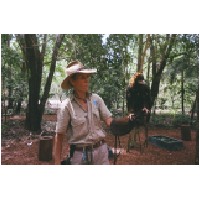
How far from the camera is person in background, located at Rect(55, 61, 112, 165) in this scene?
203 centimetres

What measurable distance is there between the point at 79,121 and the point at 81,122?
17 mm

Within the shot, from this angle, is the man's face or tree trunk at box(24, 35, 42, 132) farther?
tree trunk at box(24, 35, 42, 132)

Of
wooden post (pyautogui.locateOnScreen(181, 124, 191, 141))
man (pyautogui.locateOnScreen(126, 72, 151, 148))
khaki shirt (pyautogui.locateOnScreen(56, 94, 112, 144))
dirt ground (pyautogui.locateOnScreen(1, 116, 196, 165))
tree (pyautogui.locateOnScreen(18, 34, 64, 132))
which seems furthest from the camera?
tree (pyautogui.locateOnScreen(18, 34, 64, 132))

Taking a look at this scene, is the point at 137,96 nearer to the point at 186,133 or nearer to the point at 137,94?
the point at 137,94

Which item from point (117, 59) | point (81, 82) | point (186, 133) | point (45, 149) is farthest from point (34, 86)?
point (81, 82)

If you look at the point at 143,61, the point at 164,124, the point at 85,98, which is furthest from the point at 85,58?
the point at 164,124

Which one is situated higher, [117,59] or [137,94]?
[117,59]

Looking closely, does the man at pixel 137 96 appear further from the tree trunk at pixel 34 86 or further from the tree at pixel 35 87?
the tree trunk at pixel 34 86

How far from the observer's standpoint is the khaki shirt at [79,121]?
6.60 ft

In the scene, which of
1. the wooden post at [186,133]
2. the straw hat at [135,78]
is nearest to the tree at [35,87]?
the straw hat at [135,78]

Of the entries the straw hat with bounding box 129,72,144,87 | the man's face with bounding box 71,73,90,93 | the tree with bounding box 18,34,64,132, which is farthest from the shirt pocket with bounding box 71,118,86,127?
the tree with bounding box 18,34,64,132

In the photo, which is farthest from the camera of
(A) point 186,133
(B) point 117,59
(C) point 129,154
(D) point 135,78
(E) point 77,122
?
(A) point 186,133

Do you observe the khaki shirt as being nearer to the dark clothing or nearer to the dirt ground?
the dirt ground

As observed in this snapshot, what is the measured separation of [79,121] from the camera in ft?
6.66
